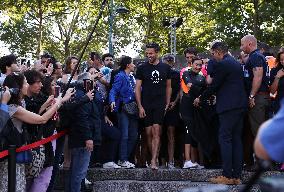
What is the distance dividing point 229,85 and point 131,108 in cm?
174

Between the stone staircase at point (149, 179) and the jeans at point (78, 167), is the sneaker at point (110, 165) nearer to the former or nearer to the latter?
the stone staircase at point (149, 179)

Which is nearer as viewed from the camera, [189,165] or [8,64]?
[8,64]

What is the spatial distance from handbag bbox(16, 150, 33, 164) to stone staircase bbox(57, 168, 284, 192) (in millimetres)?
2503

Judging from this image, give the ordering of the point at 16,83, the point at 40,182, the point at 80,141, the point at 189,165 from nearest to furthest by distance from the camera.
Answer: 1. the point at 16,83
2. the point at 40,182
3. the point at 80,141
4. the point at 189,165

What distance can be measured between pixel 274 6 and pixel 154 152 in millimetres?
27350

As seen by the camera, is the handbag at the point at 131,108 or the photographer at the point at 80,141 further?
the handbag at the point at 131,108

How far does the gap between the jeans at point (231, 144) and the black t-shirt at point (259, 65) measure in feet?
1.72

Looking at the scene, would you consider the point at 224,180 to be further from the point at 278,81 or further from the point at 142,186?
the point at 278,81

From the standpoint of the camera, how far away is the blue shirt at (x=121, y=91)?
31.7 ft

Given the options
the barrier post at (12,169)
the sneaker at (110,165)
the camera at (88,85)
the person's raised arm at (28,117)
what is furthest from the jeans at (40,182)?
the sneaker at (110,165)

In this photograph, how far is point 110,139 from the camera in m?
9.60

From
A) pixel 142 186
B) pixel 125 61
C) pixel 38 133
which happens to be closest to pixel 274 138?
pixel 38 133

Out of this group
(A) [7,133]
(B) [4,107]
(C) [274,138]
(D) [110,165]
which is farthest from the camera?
(D) [110,165]

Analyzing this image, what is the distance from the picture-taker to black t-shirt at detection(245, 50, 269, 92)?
866cm
